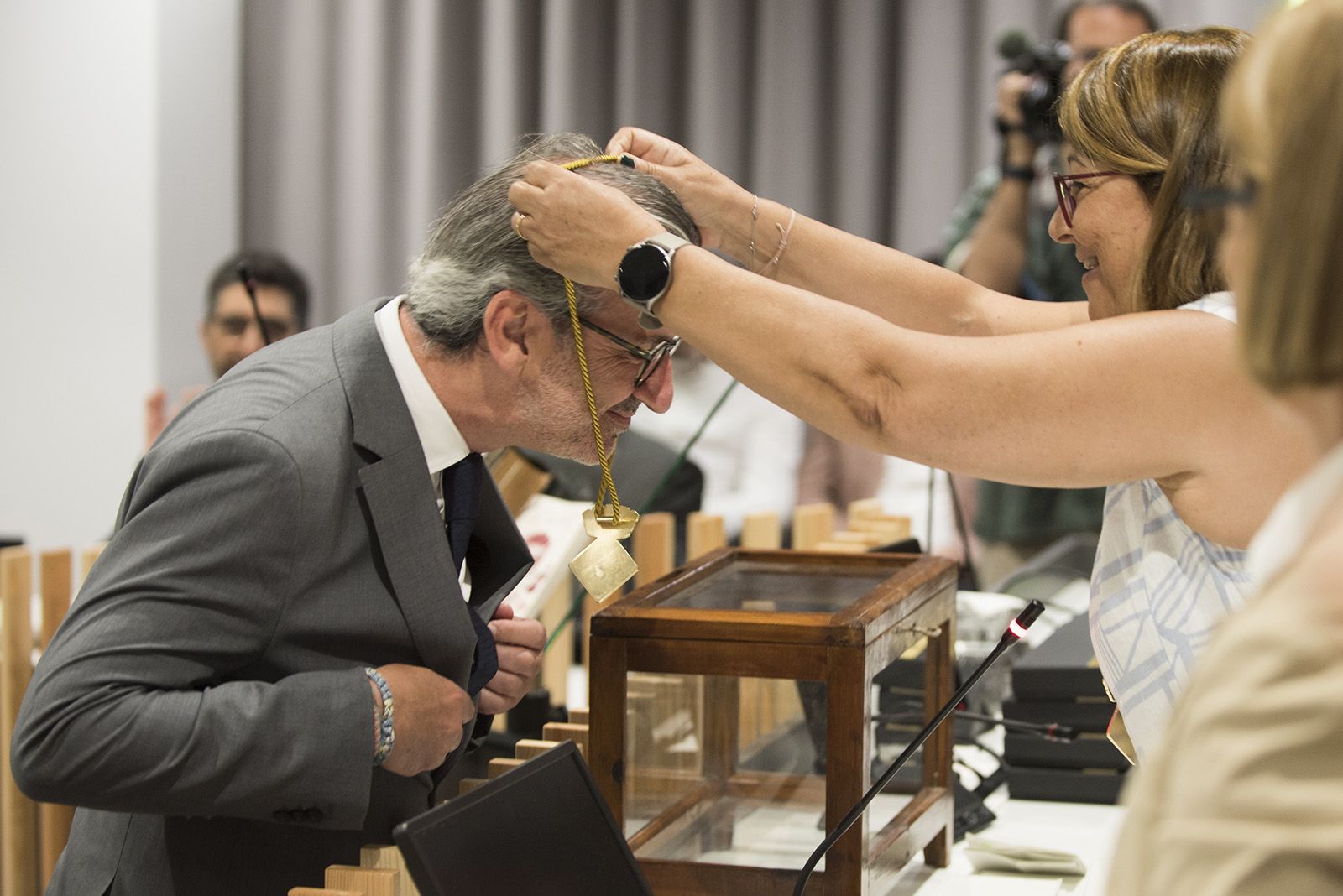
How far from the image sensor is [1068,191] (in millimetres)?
1280

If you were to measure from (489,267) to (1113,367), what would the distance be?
52 centimetres

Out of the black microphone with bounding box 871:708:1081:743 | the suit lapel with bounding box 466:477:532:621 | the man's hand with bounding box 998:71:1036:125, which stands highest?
the man's hand with bounding box 998:71:1036:125

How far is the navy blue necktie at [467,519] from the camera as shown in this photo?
4.39 ft

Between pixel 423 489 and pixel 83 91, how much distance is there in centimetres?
346

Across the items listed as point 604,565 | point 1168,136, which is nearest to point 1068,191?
point 1168,136

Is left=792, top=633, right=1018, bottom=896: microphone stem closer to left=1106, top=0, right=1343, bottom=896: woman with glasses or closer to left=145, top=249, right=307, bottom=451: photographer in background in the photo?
left=1106, top=0, right=1343, bottom=896: woman with glasses

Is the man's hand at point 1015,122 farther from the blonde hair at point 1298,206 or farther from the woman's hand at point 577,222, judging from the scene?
the blonde hair at point 1298,206

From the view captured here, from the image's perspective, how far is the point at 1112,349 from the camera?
1052mm

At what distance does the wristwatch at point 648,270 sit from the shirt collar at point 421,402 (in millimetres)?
262

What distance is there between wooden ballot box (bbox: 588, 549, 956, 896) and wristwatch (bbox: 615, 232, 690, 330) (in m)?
0.29

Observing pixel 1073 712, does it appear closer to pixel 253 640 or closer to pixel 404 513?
pixel 404 513

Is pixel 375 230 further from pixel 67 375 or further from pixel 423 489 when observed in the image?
pixel 423 489

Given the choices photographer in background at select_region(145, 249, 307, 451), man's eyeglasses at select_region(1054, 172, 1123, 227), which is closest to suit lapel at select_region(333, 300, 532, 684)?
man's eyeglasses at select_region(1054, 172, 1123, 227)

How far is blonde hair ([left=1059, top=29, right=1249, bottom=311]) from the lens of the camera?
1163mm
